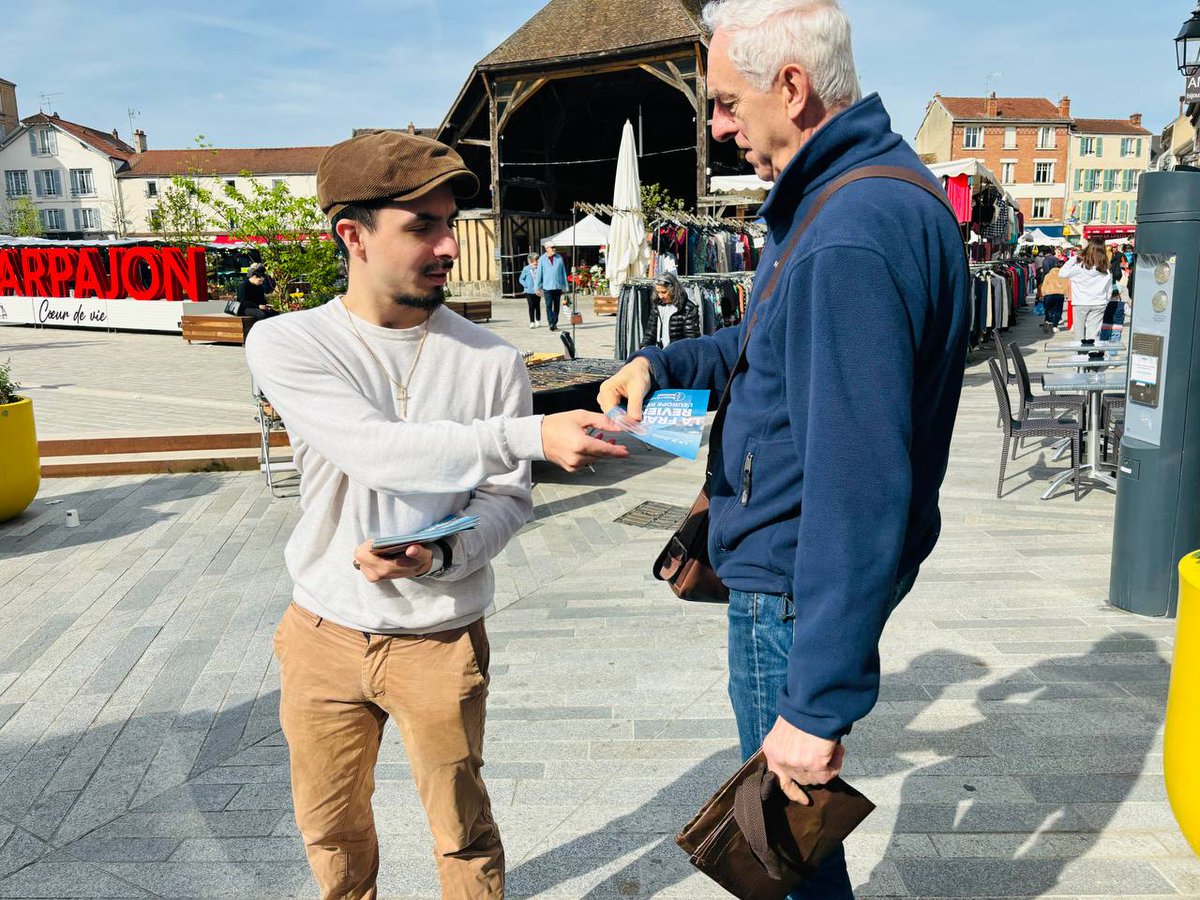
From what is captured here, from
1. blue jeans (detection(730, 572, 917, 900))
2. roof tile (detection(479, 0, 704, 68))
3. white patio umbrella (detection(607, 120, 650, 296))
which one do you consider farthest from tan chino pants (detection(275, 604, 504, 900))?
roof tile (detection(479, 0, 704, 68))

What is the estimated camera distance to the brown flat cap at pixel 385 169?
182cm

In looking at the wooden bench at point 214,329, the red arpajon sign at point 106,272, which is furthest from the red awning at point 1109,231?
the wooden bench at point 214,329

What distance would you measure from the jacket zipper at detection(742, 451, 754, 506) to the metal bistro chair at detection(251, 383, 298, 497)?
19.3 feet

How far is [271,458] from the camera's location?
27.5 feet

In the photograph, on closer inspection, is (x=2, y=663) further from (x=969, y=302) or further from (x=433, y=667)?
(x=969, y=302)

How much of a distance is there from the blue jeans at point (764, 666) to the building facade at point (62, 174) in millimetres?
75427

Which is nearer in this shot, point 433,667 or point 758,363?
point 758,363

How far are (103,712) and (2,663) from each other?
87 centimetres

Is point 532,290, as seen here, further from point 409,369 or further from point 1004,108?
point 1004,108

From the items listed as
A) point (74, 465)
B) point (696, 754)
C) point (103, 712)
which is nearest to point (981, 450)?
point (696, 754)

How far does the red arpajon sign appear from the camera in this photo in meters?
20.5

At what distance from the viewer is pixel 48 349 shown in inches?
703

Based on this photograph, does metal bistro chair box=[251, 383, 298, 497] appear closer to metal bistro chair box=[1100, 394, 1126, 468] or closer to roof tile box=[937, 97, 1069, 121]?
metal bistro chair box=[1100, 394, 1126, 468]

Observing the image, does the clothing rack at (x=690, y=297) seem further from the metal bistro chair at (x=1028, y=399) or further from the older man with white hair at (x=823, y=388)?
the older man with white hair at (x=823, y=388)
